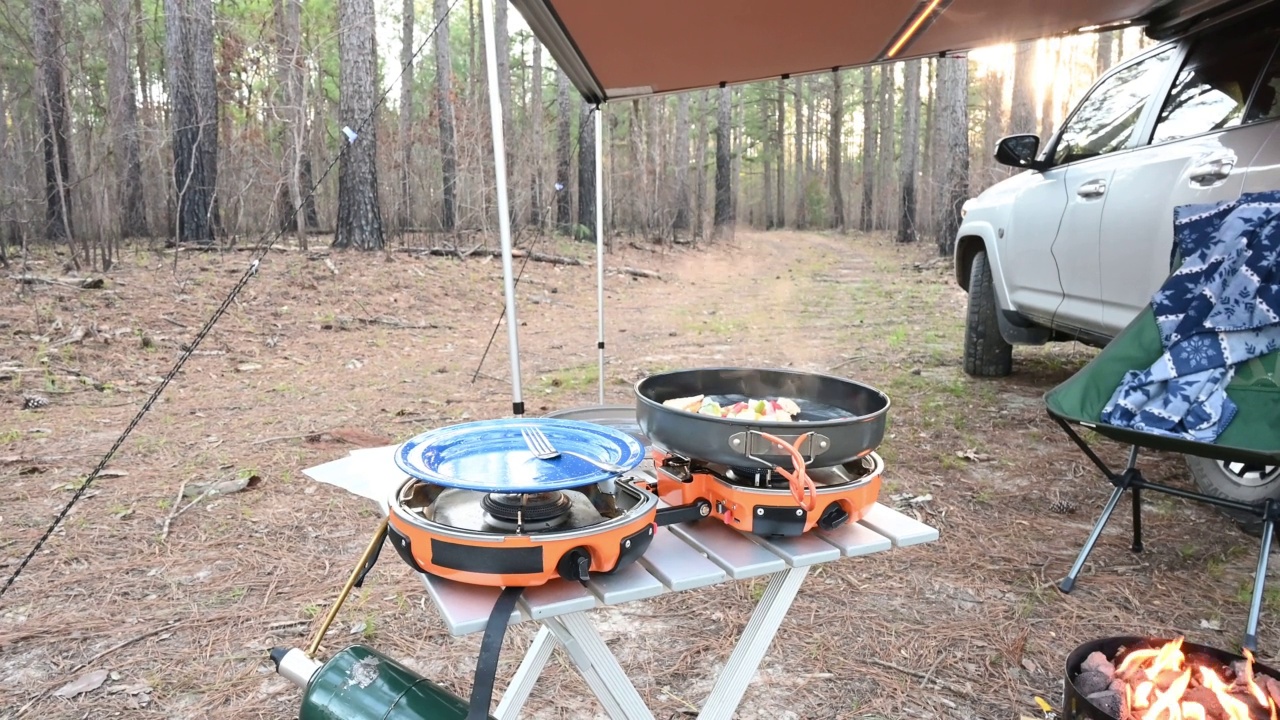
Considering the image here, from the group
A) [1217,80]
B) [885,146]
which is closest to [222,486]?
[1217,80]

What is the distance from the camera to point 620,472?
1267 millimetres

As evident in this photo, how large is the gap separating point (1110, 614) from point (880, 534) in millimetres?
1467

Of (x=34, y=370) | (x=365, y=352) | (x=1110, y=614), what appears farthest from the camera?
(x=365, y=352)

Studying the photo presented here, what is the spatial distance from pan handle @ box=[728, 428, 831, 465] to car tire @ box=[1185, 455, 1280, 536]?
2.06 m

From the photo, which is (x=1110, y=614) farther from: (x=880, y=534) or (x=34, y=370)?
(x=34, y=370)

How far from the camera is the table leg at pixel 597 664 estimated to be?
1300 mm

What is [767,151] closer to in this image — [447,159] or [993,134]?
[993,134]

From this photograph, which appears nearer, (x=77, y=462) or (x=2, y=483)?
(x=2, y=483)

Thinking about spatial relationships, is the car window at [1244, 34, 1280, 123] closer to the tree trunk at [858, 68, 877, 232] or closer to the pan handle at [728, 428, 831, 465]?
the pan handle at [728, 428, 831, 465]

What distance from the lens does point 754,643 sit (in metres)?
1.48

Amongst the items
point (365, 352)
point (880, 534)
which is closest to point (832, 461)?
point (880, 534)

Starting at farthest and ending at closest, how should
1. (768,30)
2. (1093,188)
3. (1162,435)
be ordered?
1. (1093,188)
2. (768,30)
3. (1162,435)

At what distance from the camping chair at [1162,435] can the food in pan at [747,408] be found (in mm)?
1324

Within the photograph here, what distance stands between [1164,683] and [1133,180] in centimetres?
258
